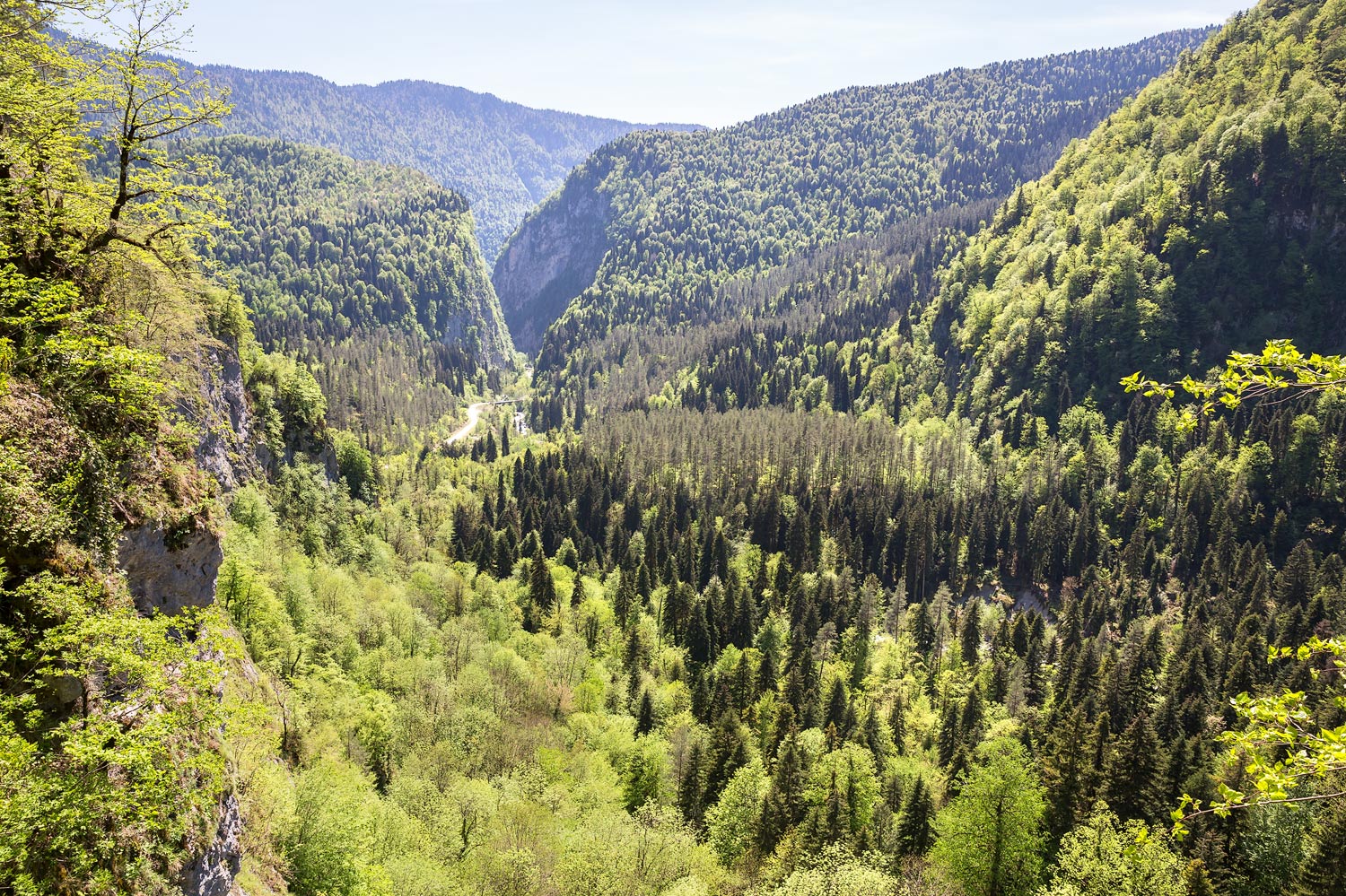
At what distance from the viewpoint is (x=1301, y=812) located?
58625mm

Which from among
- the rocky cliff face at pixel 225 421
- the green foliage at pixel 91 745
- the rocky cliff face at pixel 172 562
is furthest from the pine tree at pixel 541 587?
the green foliage at pixel 91 745

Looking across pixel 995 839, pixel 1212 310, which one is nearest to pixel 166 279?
pixel 995 839

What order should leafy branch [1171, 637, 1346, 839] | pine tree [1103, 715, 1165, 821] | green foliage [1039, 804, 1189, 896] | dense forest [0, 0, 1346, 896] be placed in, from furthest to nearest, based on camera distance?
1. pine tree [1103, 715, 1165, 821]
2. green foliage [1039, 804, 1189, 896]
3. dense forest [0, 0, 1346, 896]
4. leafy branch [1171, 637, 1346, 839]

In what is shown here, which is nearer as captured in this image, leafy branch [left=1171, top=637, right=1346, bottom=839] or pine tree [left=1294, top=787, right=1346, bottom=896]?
leafy branch [left=1171, top=637, right=1346, bottom=839]

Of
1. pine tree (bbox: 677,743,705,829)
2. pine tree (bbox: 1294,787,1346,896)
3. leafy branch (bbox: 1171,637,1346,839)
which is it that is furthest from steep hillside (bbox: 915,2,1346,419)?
leafy branch (bbox: 1171,637,1346,839)

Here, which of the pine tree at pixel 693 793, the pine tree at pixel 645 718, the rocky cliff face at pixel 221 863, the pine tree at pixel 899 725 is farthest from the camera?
the pine tree at pixel 899 725

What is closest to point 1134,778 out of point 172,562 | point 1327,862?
point 1327,862

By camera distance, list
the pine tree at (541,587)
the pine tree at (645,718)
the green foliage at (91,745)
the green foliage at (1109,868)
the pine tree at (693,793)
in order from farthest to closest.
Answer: the pine tree at (541,587), the pine tree at (645,718), the pine tree at (693,793), the green foliage at (1109,868), the green foliage at (91,745)

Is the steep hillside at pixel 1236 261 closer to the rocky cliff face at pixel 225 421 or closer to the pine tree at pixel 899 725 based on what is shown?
the pine tree at pixel 899 725

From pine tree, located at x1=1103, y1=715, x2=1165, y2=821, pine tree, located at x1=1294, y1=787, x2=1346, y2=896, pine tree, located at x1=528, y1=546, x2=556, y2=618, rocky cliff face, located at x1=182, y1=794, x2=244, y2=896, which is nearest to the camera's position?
rocky cliff face, located at x1=182, y1=794, x2=244, y2=896

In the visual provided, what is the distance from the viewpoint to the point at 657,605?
13125 cm

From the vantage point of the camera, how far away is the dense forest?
20.2m

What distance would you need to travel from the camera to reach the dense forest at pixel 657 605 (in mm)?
20219

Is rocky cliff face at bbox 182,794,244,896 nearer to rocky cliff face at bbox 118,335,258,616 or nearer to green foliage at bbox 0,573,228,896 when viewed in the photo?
green foliage at bbox 0,573,228,896
